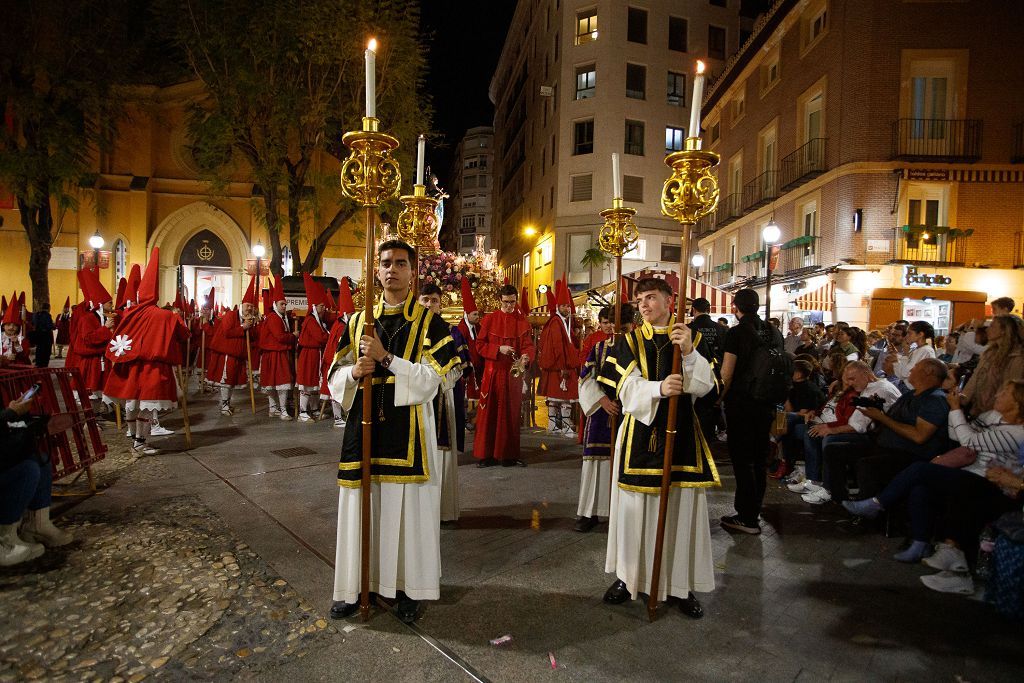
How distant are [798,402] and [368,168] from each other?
604cm

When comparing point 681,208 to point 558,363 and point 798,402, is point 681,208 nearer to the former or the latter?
point 798,402

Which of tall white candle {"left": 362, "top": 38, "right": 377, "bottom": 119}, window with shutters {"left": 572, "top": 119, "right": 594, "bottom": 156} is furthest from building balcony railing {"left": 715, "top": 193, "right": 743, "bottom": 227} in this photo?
tall white candle {"left": 362, "top": 38, "right": 377, "bottom": 119}

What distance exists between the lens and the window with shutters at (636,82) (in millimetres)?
33156

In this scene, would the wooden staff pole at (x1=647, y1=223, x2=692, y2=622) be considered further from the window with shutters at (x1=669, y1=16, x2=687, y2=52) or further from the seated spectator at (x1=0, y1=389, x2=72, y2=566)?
the window with shutters at (x1=669, y1=16, x2=687, y2=52)

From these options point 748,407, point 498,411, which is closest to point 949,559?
point 748,407

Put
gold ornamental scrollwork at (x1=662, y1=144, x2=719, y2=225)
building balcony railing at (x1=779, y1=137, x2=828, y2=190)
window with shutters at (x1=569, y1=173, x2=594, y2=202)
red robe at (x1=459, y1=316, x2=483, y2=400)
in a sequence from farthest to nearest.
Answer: window with shutters at (x1=569, y1=173, x2=594, y2=202)
building balcony railing at (x1=779, y1=137, x2=828, y2=190)
red robe at (x1=459, y1=316, x2=483, y2=400)
gold ornamental scrollwork at (x1=662, y1=144, x2=719, y2=225)

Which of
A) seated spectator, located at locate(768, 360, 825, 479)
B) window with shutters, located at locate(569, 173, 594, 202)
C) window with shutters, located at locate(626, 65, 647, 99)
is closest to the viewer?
seated spectator, located at locate(768, 360, 825, 479)

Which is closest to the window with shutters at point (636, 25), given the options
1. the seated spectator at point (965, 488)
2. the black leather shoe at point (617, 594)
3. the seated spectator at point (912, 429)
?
the seated spectator at point (912, 429)

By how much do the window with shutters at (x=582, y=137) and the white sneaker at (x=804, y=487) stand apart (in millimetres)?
29097

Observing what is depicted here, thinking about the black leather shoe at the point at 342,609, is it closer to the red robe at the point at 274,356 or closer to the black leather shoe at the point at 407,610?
the black leather shoe at the point at 407,610

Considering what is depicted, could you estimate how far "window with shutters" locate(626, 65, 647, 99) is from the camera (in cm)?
3316

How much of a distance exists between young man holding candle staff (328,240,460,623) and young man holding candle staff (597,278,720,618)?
1.19m

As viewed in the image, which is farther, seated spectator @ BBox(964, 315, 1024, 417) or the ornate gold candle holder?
the ornate gold candle holder

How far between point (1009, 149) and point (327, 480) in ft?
73.2
